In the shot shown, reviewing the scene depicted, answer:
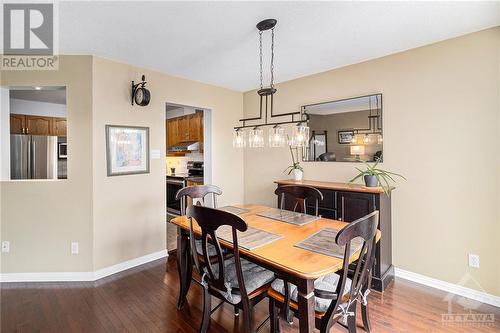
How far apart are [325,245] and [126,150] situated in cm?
262

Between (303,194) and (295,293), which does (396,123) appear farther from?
(295,293)

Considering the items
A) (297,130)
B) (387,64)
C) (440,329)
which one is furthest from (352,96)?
(440,329)

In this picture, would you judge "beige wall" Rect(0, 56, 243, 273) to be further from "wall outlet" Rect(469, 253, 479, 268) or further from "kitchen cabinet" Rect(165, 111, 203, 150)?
"wall outlet" Rect(469, 253, 479, 268)

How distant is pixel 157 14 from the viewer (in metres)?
2.02

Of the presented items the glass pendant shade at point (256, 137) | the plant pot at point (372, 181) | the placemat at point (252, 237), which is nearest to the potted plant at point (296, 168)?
the plant pot at point (372, 181)

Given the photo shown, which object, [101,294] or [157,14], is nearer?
[157,14]

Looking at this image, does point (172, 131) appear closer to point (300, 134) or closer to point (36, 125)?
point (36, 125)

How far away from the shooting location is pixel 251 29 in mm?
2256

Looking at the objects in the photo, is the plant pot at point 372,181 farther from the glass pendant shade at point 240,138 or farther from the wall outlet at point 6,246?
the wall outlet at point 6,246

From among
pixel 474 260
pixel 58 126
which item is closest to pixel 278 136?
pixel 474 260

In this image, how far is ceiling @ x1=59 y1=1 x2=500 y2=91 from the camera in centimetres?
194

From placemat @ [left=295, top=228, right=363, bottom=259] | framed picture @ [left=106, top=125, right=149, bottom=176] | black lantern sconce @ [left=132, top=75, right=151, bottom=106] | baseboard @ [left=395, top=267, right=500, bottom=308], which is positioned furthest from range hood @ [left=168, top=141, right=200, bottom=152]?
baseboard @ [left=395, top=267, right=500, bottom=308]

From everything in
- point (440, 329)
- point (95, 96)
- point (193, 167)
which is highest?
point (95, 96)

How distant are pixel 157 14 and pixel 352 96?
2357 mm
